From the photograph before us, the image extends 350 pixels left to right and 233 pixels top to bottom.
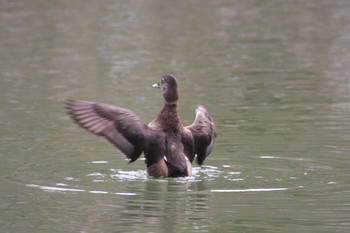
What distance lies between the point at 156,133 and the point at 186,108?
512cm

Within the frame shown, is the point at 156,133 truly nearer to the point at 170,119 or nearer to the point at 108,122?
the point at 170,119

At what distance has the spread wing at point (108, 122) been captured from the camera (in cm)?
1216

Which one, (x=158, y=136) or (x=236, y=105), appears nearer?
(x=158, y=136)

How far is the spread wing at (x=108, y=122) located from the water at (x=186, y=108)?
20.3 inches

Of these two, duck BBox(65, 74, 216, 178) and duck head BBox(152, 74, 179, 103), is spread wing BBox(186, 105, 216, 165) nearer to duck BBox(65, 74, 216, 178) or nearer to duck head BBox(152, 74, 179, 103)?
duck BBox(65, 74, 216, 178)

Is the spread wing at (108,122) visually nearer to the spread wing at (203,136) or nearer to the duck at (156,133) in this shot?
the duck at (156,133)

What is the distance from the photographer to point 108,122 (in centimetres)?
1220

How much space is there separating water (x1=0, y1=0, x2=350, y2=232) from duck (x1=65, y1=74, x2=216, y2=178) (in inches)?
8.7

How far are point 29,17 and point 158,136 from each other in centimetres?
1790

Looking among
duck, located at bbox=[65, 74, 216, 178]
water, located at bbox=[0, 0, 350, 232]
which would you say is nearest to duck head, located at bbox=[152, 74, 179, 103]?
duck, located at bbox=[65, 74, 216, 178]

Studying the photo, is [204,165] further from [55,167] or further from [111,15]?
[111,15]

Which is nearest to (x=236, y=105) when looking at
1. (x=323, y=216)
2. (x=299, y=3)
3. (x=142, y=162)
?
(x=142, y=162)

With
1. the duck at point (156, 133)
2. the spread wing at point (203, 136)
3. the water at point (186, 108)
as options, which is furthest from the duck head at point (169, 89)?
the water at point (186, 108)

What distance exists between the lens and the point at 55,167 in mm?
13195
